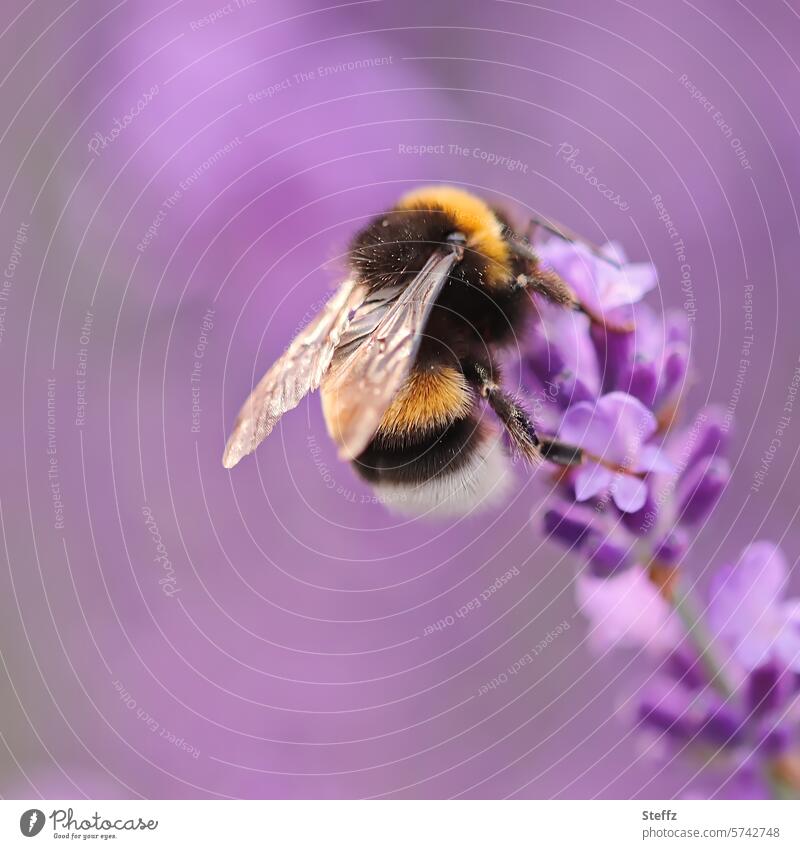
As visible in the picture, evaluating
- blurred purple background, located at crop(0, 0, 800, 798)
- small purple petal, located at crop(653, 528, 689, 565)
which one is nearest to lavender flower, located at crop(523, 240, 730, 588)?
small purple petal, located at crop(653, 528, 689, 565)

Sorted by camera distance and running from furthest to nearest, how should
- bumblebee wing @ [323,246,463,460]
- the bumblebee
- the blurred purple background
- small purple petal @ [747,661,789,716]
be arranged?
the blurred purple background
the bumblebee
small purple petal @ [747,661,789,716]
bumblebee wing @ [323,246,463,460]

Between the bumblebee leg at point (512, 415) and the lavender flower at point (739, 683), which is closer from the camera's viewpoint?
the lavender flower at point (739, 683)

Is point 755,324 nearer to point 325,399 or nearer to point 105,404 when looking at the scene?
point 325,399

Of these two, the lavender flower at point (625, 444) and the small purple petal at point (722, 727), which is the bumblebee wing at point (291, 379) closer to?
the lavender flower at point (625, 444)

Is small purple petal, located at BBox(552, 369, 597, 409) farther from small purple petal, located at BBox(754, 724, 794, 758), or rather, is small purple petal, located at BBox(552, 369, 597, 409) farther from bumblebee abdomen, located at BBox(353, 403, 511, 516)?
small purple petal, located at BBox(754, 724, 794, 758)

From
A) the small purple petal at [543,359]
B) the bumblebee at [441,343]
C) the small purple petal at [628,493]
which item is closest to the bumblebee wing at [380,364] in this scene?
the bumblebee at [441,343]

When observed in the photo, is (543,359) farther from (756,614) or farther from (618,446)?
(756,614)

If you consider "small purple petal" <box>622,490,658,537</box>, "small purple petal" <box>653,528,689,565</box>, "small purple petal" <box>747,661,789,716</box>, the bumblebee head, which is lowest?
"small purple petal" <box>747,661,789,716</box>

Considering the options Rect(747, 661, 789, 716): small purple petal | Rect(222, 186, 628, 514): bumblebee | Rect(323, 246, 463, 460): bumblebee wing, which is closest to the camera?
Rect(323, 246, 463, 460): bumblebee wing
